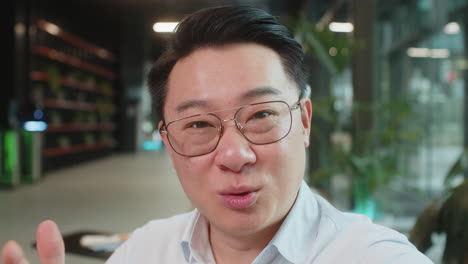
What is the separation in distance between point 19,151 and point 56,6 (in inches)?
155

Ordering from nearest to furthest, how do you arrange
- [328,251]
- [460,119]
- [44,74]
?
[328,251] < [460,119] < [44,74]

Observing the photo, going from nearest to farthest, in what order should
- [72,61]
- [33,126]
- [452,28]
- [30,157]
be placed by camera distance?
[452,28], [30,157], [33,126], [72,61]

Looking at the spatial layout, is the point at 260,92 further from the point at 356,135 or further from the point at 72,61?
the point at 72,61

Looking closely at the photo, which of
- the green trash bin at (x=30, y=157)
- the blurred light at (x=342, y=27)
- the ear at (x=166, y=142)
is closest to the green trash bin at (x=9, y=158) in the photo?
the green trash bin at (x=30, y=157)

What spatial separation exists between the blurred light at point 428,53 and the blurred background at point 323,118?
0.02m

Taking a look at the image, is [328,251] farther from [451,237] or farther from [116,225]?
[116,225]

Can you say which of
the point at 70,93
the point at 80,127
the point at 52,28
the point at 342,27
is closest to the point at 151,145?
the point at 80,127

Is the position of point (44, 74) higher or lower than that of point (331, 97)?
higher

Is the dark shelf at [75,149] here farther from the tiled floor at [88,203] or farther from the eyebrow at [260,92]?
the eyebrow at [260,92]

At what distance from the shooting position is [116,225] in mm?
4844

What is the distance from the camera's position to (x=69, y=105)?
11.1 m

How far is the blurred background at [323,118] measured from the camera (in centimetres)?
343

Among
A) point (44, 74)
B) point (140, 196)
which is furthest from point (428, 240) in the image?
point (44, 74)

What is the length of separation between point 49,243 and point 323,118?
10.6 feet
